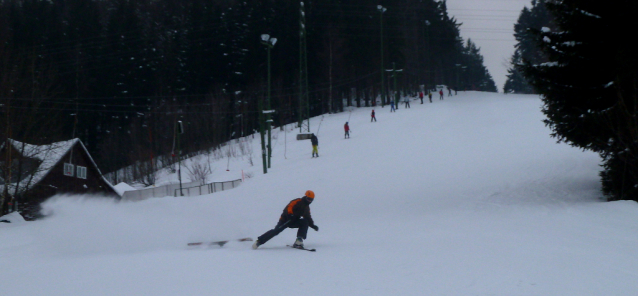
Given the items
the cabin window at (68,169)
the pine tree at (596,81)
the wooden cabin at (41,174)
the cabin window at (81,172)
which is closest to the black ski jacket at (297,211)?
the pine tree at (596,81)

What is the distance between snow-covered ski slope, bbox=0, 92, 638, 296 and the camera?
7520 mm

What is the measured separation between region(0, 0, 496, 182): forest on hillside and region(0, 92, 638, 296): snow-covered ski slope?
1366 inches

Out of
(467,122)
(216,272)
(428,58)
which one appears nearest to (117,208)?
(216,272)

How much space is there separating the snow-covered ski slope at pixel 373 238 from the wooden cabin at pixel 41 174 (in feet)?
19.8

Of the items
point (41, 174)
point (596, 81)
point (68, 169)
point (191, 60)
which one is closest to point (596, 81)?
point (596, 81)

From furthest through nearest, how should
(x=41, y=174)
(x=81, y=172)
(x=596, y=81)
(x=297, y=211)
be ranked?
(x=81, y=172) < (x=41, y=174) < (x=596, y=81) < (x=297, y=211)

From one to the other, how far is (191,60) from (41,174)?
3834cm

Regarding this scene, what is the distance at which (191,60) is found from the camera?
219ft

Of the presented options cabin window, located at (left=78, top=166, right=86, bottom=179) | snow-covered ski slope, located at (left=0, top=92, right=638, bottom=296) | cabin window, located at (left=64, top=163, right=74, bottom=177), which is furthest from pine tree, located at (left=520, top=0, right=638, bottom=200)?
cabin window, located at (left=78, top=166, right=86, bottom=179)

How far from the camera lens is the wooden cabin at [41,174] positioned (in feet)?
76.7

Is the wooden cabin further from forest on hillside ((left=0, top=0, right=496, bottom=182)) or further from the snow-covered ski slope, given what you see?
forest on hillside ((left=0, top=0, right=496, bottom=182))

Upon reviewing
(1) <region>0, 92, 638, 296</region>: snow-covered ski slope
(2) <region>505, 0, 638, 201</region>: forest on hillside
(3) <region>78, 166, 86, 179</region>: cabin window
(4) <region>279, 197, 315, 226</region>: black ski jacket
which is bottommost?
(3) <region>78, 166, 86, 179</region>: cabin window

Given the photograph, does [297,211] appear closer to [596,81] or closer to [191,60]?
[596,81]

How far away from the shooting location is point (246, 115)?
204ft
